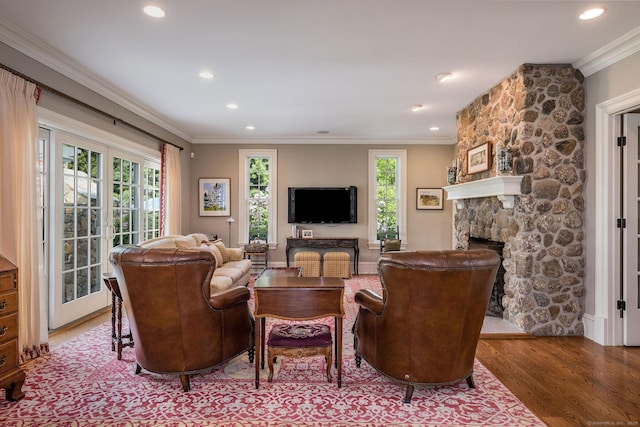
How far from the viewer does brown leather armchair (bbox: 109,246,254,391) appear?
2.36m

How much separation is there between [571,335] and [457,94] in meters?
3.05

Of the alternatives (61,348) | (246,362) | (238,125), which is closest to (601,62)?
(246,362)

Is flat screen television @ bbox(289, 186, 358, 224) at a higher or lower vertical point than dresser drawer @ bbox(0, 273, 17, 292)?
higher

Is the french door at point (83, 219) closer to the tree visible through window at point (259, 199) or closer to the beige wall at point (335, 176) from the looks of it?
the beige wall at point (335, 176)

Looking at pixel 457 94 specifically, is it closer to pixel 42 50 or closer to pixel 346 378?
pixel 346 378

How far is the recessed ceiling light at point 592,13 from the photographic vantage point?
2664 millimetres

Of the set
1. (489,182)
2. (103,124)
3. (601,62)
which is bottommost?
(489,182)

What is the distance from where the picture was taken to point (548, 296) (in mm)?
3711

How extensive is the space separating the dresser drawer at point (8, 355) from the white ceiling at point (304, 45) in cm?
238

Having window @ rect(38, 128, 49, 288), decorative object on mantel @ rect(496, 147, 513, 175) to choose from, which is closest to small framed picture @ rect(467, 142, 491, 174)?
decorative object on mantel @ rect(496, 147, 513, 175)

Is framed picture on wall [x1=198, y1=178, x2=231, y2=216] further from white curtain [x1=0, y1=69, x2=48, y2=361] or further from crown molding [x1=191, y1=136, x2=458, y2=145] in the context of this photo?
white curtain [x1=0, y1=69, x2=48, y2=361]

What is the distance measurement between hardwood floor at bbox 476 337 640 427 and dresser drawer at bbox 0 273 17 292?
3469 mm

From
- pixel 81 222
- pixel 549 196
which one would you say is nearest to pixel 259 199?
pixel 81 222

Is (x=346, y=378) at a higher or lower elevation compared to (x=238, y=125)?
lower
